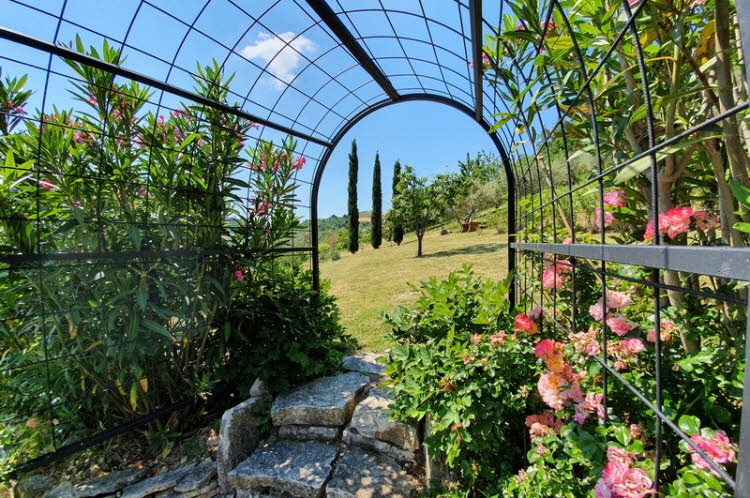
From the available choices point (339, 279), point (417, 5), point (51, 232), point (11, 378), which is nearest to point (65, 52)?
point (51, 232)

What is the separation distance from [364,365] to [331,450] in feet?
2.61

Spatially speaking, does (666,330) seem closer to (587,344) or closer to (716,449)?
(587,344)

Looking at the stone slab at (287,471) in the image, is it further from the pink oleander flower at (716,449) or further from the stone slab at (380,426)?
the pink oleander flower at (716,449)

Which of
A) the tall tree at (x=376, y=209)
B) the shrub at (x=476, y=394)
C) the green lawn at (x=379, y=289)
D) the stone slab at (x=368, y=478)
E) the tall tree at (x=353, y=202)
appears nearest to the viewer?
the shrub at (x=476, y=394)

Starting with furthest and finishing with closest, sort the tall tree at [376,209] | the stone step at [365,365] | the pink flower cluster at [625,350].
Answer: the tall tree at [376,209]
the stone step at [365,365]
the pink flower cluster at [625,350]

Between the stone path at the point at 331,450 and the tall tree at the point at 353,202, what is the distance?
52.6 feet

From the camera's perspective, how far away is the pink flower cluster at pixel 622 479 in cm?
66

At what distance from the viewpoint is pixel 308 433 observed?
6.42 feet

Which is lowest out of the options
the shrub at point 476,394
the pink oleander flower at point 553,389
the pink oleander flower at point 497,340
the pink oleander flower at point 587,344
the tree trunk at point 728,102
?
the shrub at point 476,394

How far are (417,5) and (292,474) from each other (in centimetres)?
277

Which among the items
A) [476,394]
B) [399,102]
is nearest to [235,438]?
[476,394]

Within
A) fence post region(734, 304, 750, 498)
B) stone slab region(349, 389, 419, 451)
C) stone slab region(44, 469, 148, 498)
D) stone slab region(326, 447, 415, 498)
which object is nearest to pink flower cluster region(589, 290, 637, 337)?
fence post region(734, 304, 750, 498)

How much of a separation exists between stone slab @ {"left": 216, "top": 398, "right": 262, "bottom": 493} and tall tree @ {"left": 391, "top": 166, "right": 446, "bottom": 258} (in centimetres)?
1055

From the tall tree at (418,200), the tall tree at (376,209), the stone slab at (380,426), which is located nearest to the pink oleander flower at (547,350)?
the stone slab at (380,426)
